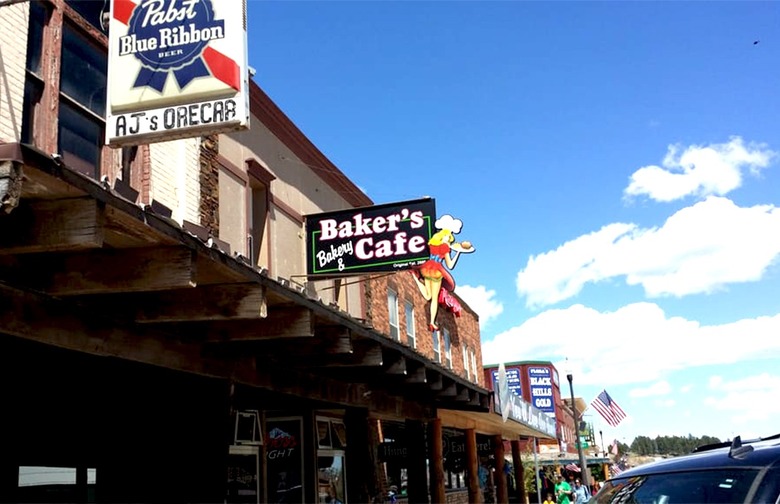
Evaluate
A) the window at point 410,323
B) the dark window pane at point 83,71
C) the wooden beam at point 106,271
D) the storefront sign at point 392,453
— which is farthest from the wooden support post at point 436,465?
the wooden beam at point 106,271

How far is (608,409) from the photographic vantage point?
2622 cm

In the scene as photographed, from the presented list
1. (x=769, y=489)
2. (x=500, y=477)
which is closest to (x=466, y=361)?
(x=500, y=477)

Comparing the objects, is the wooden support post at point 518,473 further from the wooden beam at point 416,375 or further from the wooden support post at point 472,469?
the wooden beam at point 416,375

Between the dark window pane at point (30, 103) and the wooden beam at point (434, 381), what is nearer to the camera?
the dark window pane at point (30, 103)

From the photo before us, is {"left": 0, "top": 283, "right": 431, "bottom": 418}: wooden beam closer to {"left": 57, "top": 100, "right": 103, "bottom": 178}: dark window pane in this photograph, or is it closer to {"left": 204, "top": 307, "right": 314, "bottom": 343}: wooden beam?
{"left": 204, "top": 307, "right": 314, "bottom": 343}: wooden beam

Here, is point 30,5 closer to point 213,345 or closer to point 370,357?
point 213,345

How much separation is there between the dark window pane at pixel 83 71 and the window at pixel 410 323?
12.1 metres

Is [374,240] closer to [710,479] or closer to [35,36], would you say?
[35,36]

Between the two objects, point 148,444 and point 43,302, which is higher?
point 43,302

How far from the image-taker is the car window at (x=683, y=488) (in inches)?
154

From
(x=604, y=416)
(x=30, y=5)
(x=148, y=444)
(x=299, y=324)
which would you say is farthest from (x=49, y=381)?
(x=604, y=416)

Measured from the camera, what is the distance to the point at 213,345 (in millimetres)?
6930

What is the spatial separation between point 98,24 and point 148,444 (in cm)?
491

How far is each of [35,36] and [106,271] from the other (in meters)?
4.10
